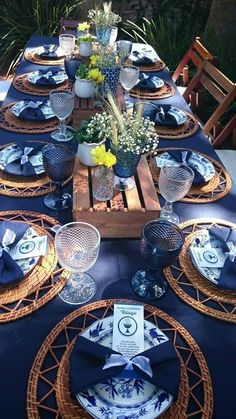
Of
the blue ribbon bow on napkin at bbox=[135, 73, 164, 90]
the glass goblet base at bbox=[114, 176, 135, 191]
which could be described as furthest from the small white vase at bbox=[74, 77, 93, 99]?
the glass goblet base at bbox=[114, 176, 135, 191]

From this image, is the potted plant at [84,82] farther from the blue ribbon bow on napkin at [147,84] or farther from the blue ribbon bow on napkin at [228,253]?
the blue ribbon bow on napkin at [228,253]

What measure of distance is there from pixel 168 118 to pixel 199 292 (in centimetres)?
85

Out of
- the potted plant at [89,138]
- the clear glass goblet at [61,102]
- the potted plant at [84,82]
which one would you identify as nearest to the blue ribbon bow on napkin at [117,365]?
the potted plant at [89,138]

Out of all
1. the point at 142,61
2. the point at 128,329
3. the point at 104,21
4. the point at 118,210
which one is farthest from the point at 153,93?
the point at 128,329

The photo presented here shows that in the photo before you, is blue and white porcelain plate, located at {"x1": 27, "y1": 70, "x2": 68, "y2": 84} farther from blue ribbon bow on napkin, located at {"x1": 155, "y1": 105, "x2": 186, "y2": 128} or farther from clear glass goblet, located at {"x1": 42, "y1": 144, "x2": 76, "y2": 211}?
clear glass goblet, located at {"x1": 42, "y1": 144, "x2": 76, "y2": 211}

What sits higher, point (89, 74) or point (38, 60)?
point (89, 74)

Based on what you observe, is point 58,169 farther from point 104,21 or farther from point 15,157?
point 104,21

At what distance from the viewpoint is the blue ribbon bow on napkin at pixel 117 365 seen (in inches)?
28.7

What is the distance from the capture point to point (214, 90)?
199cm

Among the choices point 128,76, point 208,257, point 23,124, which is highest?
point 128,76

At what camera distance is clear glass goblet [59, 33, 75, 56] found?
2031mm

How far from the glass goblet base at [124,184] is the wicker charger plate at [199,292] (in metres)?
0.26

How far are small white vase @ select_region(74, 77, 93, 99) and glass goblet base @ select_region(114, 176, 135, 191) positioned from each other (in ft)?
1.85

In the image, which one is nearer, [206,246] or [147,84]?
[206,246]
